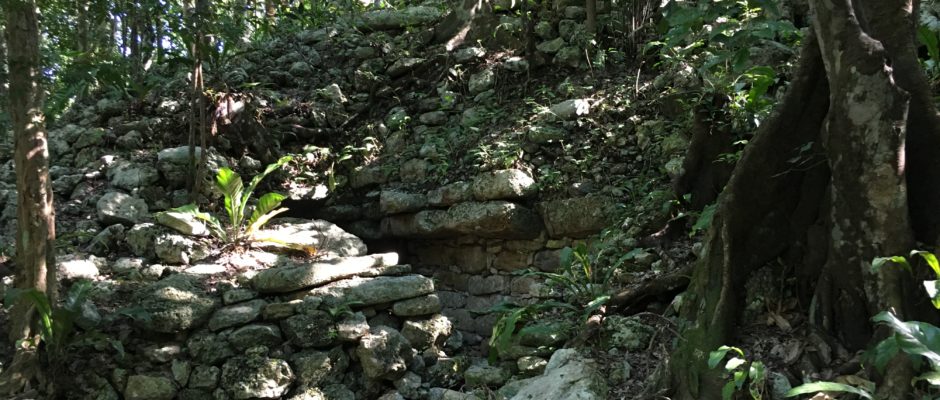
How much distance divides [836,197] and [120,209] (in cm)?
598

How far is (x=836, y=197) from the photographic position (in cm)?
309

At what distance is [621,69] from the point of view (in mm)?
7449

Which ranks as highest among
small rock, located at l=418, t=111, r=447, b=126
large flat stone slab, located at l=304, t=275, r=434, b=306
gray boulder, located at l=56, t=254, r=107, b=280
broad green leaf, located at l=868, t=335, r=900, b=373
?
small rock, located at l=418, t=111, r=447, b=126

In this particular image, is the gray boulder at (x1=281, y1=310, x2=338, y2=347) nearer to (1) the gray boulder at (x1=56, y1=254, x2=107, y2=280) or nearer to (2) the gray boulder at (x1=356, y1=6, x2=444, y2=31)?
(1) the gray boulder at (x1=56, y1=254, x2=107, y2=280)

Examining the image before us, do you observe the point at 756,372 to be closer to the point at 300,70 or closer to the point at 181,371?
the point at 181,371

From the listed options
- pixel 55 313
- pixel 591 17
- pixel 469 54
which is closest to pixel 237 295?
pixel 55 313

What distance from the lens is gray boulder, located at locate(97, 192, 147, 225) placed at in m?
5.96

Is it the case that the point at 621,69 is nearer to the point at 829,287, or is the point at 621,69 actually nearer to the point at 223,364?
the point at 829,287

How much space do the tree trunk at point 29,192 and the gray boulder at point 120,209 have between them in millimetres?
1532

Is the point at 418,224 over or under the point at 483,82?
under

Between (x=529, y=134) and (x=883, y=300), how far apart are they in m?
4.21

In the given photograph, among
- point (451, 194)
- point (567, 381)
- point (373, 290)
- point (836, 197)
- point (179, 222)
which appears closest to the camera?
point (836, 197)

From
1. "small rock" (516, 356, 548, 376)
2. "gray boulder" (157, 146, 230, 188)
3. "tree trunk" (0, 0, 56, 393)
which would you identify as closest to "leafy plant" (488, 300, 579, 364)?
"small rock" (516, 356, 548, 376)

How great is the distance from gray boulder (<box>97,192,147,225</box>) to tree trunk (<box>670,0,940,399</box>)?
16.8 feet
